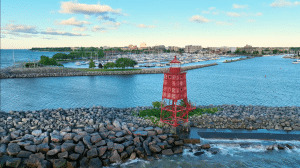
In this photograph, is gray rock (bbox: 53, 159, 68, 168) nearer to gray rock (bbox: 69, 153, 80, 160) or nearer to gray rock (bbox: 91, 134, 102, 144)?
gray rock (bbox: 69, 153, 80, 160)

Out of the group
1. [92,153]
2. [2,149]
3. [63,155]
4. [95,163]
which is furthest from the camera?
[92,153]

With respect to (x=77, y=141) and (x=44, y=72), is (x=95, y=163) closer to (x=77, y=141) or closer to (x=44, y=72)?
(x=77, y=141)

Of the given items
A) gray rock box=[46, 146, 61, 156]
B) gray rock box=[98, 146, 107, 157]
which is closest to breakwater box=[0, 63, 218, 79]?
gray rock box=[46, 146, 61, 156]

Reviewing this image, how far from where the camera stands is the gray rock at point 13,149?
485 inches

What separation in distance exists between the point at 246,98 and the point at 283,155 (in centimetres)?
2158

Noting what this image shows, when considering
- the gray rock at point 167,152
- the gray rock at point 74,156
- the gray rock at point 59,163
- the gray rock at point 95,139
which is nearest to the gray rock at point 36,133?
the gray rock at point 59,163

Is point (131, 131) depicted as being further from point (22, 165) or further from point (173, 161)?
point (22, 165)

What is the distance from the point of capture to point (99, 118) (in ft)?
59.5

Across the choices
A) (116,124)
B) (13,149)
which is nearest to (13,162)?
(13,149)

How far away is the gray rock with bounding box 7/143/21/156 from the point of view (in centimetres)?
1232

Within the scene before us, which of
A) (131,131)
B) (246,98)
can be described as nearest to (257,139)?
(131,131)

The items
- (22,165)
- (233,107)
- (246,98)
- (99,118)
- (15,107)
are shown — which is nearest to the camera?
(22,165)

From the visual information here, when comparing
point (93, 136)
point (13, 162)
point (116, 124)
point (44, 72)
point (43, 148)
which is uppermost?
point (44, 72)

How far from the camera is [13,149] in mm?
12508
